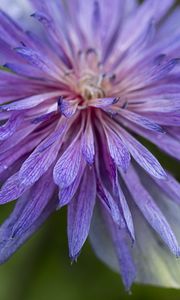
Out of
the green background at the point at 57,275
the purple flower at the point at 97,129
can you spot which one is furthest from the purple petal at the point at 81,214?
the green background at the point at 57,275

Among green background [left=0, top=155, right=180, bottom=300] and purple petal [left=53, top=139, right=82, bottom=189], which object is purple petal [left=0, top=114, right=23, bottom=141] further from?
green background [left=0, top=155, right=180, bottom=300]

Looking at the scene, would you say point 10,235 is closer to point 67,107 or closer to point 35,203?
point 35,203

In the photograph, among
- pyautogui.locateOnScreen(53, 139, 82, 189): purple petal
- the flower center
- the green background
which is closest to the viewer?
pyautogui.locateOnScreen(53, 139, 82, 189): purple petal

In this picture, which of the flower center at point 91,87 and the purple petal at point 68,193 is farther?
the flower center at point 91,87

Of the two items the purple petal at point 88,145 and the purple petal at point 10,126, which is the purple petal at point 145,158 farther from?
the purple petal at point 10,126

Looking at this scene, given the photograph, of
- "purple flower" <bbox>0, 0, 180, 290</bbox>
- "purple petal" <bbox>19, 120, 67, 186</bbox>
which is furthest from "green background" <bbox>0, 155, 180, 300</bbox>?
"purple petal" <bbox>19, 120, 67, 186</bbox>

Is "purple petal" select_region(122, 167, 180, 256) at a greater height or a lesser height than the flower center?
lesser

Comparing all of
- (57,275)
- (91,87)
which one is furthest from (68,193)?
(57,275)

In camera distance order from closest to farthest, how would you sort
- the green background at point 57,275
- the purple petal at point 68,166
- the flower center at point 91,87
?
the purple petal at point 68,166 < the flower center at point 91,87 < the green background at point 57,275

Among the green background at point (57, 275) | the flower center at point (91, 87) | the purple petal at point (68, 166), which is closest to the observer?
the purple petal at point (68, 166)
